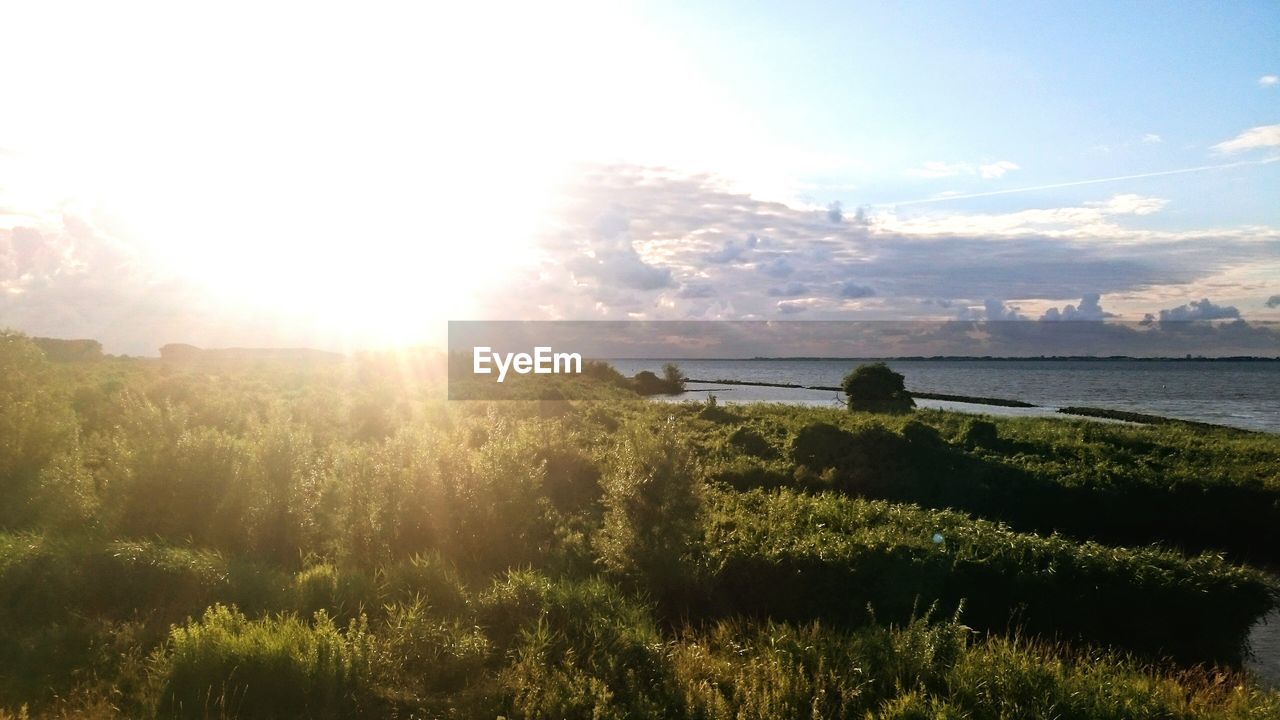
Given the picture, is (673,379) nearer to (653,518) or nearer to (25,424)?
(25,424)

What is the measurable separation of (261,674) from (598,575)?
27.9 ft

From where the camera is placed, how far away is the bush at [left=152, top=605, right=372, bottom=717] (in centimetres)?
1123

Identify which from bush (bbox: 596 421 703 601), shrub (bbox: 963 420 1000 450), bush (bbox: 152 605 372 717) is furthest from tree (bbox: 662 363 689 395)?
bush (bbox: 152 605 372 717)

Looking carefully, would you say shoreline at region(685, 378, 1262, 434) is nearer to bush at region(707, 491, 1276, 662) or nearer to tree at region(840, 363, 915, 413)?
tree at region(840, 363, 915, 413)

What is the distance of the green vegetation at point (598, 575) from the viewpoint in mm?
11789

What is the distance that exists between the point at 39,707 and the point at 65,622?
361cm

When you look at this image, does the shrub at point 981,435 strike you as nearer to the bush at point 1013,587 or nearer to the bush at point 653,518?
the bush at point 1013,587

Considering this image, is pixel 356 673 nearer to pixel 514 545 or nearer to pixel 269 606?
pixel 269 606

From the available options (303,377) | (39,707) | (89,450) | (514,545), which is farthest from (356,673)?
(303,377)

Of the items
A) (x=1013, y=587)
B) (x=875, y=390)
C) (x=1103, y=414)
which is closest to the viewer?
(x=1013, y=587)

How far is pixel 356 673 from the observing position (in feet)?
39.0

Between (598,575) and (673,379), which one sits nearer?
(598,575)

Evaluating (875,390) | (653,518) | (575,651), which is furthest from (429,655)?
(875,390)

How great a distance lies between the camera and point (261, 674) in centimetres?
1166
